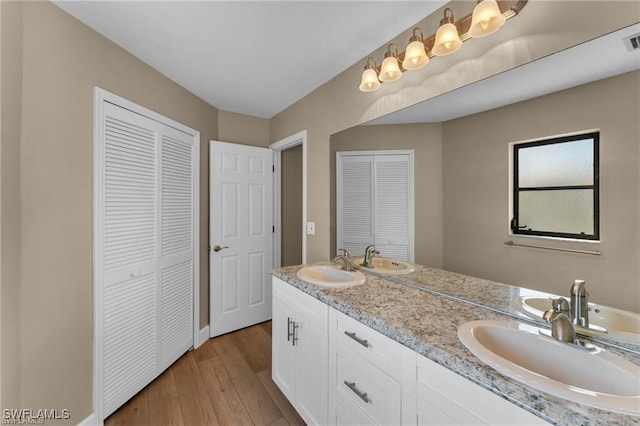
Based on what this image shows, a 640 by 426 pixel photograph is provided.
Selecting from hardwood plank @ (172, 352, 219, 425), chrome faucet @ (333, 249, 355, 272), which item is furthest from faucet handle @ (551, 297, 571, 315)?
hardwood plank @ (172, 352, 219, 425)

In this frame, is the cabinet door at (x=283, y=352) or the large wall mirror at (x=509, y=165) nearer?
the large wall mirror at (x=509, y=165)

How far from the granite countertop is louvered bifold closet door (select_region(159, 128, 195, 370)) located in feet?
3.51

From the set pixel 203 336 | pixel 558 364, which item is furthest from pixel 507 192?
pixel 203 336

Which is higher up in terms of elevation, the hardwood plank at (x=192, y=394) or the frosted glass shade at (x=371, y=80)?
the frosted glass shade at (x=371, y=80)

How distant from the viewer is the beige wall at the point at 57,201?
1.21m

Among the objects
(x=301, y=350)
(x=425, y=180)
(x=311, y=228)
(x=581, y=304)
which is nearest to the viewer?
(x=581, y=304)

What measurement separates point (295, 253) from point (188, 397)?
68.0 inches

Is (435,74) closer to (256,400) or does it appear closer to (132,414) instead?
(256,400)

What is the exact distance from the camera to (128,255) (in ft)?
5.73

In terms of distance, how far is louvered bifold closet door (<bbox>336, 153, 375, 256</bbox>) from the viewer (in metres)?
1.70

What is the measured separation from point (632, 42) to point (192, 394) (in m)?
2.75

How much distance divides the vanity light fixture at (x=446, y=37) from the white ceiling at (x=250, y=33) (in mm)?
193

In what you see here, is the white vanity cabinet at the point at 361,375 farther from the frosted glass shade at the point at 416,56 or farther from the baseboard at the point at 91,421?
the baseboard at the point at 91,421

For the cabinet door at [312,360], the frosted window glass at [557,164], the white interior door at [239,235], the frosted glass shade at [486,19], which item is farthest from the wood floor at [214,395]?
the frosted glass shade at [486,19]
